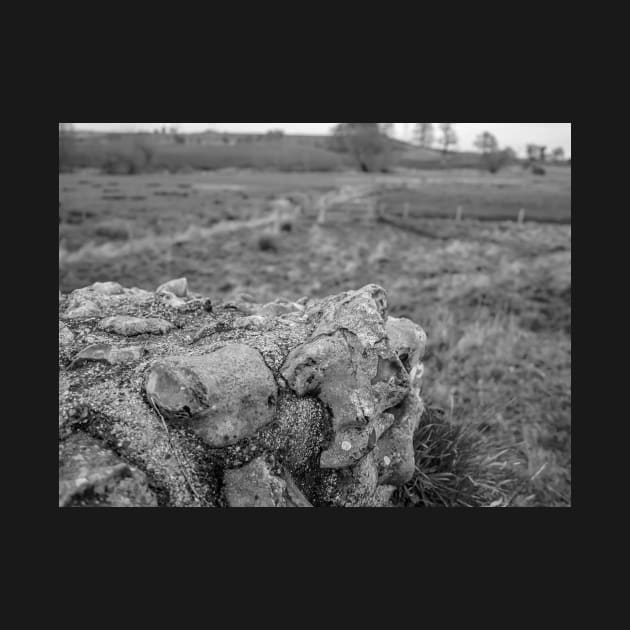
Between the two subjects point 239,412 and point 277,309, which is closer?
point 239,412

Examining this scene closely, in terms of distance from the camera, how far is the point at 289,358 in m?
3.00

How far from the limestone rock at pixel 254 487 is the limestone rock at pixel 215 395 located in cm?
18

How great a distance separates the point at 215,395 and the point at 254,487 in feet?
1.82

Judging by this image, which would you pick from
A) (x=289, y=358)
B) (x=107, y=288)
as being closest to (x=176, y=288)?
(x=107, y=288)

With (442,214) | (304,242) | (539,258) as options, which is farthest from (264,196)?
(539,258)

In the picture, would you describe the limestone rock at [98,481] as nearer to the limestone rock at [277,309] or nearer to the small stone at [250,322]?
the small stone at [250,322]

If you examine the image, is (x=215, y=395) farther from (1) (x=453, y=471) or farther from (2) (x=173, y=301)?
(1) (x=453, y=471)

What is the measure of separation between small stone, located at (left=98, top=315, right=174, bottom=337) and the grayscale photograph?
14 millimetres

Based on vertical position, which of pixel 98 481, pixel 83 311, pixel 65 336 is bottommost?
pixel 98 481

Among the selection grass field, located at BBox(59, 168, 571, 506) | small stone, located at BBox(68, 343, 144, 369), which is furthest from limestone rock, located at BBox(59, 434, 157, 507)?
grass field, located at BBox(59, 168, 571, 506)

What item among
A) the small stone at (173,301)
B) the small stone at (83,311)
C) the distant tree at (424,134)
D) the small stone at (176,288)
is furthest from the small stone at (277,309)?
the distant tree at (424,134)

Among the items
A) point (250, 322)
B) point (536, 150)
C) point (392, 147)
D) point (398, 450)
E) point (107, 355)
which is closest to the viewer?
point (107, 355)

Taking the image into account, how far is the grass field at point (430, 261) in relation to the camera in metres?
7.16

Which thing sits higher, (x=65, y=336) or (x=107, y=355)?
(x=65, y=336)
